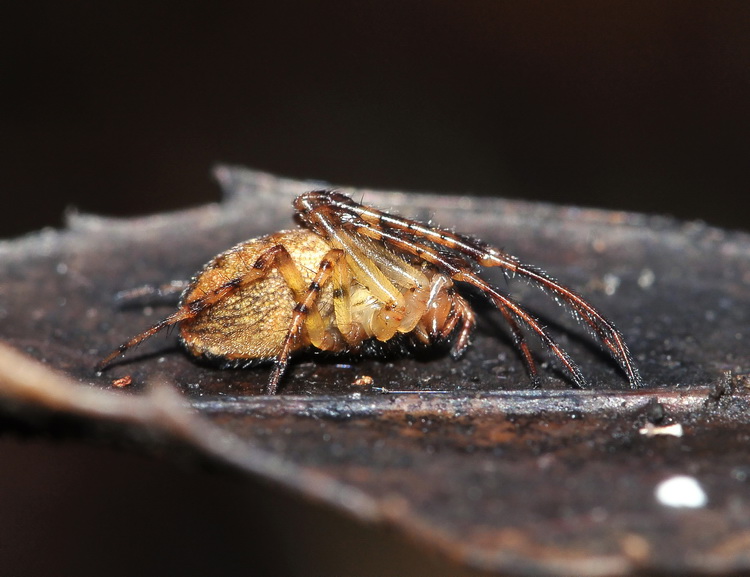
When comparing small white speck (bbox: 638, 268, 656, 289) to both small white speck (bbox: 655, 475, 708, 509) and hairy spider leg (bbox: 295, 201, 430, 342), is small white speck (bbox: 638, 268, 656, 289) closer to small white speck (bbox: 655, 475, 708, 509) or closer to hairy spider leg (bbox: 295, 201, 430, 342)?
hairy spider leg (bbox: 295, 201, 430, 342)

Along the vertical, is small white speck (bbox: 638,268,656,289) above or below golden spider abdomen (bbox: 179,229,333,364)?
above

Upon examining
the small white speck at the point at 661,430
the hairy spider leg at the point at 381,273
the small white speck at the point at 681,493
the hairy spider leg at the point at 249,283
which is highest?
the hairy spider leg at the point at 381,273

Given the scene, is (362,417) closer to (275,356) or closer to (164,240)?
(275,356)

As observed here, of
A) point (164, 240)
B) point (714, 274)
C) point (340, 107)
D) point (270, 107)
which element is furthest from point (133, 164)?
point (714, 274)

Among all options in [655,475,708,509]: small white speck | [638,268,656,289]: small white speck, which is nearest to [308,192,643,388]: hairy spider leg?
[638,268,656,289]: small white speck

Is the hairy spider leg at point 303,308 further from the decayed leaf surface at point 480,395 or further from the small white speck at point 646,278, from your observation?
the small white speck at point 646,278

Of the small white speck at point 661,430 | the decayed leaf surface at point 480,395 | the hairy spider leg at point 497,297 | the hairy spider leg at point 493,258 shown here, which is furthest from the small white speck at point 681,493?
the hairy spider leg at point 493,258

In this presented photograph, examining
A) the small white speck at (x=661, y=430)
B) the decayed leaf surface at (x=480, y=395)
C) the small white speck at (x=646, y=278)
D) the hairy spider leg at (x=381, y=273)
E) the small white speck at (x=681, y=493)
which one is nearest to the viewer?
the decayed leaf surface at (x=480, y=395)
